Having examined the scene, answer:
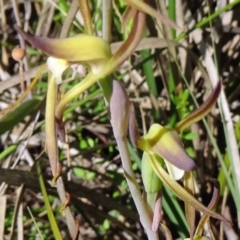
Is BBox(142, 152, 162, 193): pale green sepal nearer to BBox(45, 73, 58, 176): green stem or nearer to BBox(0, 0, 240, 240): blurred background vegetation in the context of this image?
BBox(45, 73, 58, 176): green stem

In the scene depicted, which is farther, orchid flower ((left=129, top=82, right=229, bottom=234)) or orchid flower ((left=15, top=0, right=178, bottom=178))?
orchid flower ((left=129, top=82, right=229, bottom=234))

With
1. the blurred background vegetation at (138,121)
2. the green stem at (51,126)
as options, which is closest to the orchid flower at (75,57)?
the green stem at (51,126)

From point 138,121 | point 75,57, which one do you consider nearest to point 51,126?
point 75,57

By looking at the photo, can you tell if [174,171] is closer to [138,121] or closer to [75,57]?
[75,57]

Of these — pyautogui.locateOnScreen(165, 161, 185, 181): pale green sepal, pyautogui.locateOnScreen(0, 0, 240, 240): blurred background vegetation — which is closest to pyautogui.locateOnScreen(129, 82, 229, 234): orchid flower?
pyautogui.locateOnScreen(165, 161, 185, 181): pale green sepal

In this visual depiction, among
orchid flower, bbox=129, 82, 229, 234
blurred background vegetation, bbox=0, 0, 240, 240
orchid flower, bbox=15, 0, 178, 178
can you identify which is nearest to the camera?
orchid flower, bbox=15, 0, 178, 178

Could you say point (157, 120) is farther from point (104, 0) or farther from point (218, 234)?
point (104, 0)

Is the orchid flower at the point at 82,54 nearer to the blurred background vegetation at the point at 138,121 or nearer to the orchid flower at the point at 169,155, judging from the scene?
the orchid flower at the point at 169,155

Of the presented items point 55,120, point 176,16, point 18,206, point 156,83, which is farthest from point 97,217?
point 55,120
